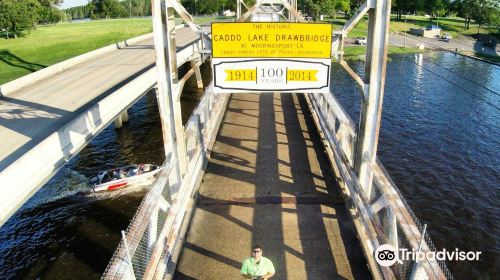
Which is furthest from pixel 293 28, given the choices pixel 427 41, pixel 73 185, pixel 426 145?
pixel 427 41

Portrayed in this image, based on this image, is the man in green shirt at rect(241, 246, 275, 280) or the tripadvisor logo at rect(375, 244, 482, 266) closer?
the tripadvisor logo at rect(375, 244, 482, 266)

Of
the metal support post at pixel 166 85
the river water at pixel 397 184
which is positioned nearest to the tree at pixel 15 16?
the river water at pixel 397 184

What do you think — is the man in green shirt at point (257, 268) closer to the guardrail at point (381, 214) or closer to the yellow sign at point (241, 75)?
the guardrail at point (381, 214)

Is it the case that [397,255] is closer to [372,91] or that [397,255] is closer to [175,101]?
[372,91]

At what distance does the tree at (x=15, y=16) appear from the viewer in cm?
7600

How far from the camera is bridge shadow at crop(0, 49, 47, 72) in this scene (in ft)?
191

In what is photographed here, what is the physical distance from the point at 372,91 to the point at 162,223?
6.30 meters

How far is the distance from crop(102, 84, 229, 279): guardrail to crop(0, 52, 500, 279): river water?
29.0 ft

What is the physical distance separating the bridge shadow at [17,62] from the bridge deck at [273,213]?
171ft

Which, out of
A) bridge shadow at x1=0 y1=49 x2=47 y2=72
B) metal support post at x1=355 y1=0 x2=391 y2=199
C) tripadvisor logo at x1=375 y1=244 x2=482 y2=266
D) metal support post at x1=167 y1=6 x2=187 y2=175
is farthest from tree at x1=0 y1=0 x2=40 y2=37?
tripadvisor logo at x1=375 y1=244 x2=482 y2=266

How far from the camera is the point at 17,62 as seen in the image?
60.9 m

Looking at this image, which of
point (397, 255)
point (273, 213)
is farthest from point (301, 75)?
Answer: point (397, 255)

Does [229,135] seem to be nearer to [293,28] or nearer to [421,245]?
[293,28]

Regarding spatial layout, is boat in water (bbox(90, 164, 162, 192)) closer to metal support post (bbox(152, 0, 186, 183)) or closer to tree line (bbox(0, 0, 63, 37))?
metal support post (bbox(152, 0, 186, 183))
